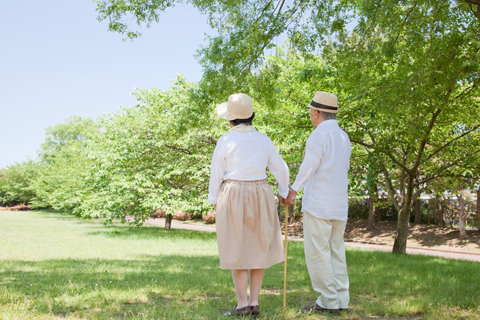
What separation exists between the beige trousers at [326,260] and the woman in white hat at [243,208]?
0.35 m

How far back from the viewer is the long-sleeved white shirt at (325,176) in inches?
161

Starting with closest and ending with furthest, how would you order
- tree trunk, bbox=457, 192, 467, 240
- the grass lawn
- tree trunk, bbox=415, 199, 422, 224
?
the grass lawn
tree trunk, bbox=457, 192, 467, 240
tree trunk, bbox=415, 199, 422, 224

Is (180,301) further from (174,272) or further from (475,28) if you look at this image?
(475,28)

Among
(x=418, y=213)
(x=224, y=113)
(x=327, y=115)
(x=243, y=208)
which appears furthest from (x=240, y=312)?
(x=418, y=213)

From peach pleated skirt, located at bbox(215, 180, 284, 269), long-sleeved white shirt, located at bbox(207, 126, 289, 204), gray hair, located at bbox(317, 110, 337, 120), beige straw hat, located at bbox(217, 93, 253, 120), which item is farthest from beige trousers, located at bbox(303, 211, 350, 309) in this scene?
beige straw hat, located at bbox(217, 93, 253, 120)

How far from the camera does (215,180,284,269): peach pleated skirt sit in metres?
3.79

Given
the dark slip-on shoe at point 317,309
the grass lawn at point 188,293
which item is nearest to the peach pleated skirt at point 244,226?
the grass lawn at point 188,293

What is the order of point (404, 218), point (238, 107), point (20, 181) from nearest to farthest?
point (238, 107)
point (404, 218)
point (20, 181)

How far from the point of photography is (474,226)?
22984mm

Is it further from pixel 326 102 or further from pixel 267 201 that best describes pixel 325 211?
pixel 326 102

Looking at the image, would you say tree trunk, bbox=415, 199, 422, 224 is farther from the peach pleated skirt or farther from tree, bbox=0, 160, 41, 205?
tree, bbox=0, 160, 41, 205

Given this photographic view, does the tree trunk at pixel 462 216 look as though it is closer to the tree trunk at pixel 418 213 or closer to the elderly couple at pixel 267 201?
the tree trunk at pixel 418 213

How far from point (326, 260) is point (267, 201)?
84 cm

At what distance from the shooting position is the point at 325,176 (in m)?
4.15
